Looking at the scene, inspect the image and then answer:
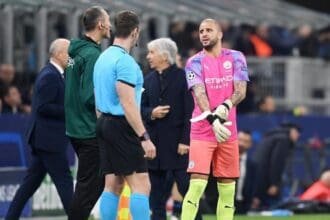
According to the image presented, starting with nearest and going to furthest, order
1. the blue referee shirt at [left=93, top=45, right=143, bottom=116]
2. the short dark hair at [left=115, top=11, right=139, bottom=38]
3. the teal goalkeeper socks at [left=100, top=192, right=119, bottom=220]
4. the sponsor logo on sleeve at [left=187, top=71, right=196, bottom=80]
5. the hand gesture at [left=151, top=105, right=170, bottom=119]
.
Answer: the blue referee shirt at [left=93, top=45, right=143, bottom=116] → the short dark hair at [left=115, top=11, right=139, bottom=38] → the teal goalkeeper socks at [left=100, top=192, right=119, bottom=220] → the sponsor logo on sleeve at [left=187, top=71, right=196, bottom=80] → the hand gesture at [left=151, top=105, right=170, bottom=119]

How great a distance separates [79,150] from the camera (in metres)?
13.5

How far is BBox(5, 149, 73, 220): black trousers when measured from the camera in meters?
15.2

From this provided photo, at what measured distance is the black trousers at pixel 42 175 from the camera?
15156 millimetres

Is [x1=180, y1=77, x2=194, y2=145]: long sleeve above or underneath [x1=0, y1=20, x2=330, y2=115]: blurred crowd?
above

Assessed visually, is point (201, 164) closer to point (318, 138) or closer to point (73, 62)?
point (73, 62)

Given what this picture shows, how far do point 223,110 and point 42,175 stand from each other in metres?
2.90

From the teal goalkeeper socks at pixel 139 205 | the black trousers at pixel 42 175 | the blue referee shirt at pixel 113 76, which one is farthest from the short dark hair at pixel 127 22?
the black trousers at pixel 42 175

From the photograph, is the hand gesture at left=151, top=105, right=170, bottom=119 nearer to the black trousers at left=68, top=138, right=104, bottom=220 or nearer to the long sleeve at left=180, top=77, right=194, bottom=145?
the long sleeve at left=180, top=77, right=194, bottom=145

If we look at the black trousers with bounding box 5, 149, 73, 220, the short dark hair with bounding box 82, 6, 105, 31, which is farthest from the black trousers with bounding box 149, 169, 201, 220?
the short dark hair with bounding box 82, 6, 105, 31

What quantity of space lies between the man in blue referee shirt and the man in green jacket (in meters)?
0.68

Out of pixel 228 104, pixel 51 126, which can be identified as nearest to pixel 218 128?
pixel 228 104

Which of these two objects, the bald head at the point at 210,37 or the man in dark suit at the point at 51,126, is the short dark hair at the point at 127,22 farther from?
the man in dark suit at the point at 51,126

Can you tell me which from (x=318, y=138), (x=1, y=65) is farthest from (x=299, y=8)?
(x=1, y=65)

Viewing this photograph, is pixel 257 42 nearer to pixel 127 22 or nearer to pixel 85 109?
pixel 85 109
